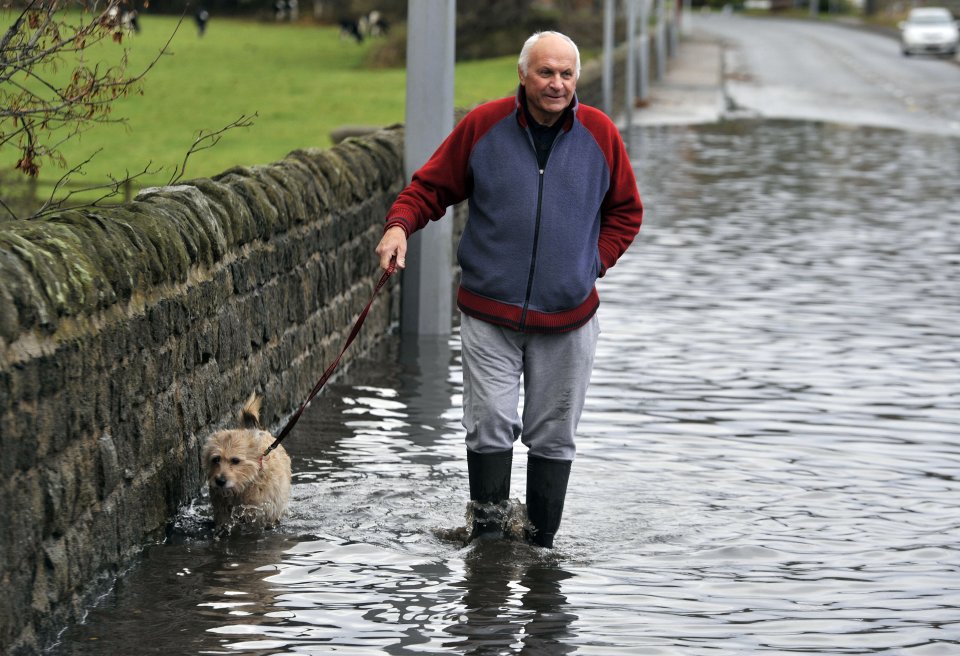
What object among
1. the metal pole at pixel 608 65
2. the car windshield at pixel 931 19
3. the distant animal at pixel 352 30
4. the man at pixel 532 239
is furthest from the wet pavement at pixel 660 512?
the car windshield at pixel 931 19

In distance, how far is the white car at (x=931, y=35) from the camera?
67.7 metres

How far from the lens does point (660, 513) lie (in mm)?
7773

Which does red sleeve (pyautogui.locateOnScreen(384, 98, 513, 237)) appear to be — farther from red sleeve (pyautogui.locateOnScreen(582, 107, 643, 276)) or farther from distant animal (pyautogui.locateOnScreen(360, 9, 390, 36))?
distant animal (pyautogui.locateOnScreen(360, 9, 390, 36))

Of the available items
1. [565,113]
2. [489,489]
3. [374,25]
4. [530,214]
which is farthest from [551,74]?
[374,25]

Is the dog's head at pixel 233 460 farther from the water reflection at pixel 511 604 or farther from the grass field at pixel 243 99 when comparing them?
the grass field at pixel 243 99

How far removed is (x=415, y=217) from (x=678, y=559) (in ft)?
5.71

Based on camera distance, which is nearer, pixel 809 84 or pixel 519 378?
pixel 519 378

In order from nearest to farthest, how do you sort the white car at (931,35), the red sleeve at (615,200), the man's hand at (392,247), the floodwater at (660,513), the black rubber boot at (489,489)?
the floodwater at (660,513), the man's hand at (392,247), the red sleeve at (615,200), the black rubber boot at (489,489), the white car at (931,35)

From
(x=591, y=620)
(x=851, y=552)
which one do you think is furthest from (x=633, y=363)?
(x=591, y=620)

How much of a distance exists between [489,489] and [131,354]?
153 cm

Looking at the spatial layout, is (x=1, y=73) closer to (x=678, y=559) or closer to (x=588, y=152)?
(x=588, y=152)

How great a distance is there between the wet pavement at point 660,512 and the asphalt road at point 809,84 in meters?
22.0

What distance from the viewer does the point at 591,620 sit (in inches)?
244

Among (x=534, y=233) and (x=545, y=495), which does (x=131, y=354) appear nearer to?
(x=534, y=233)
